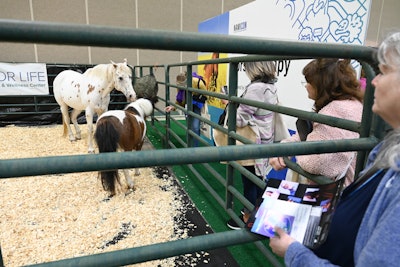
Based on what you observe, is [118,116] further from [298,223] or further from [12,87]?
[12,87]

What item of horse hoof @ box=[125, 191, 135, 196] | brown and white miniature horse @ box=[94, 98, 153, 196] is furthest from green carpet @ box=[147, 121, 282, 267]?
brown and white miniature horse @ box=[94, 98, 153, 196]

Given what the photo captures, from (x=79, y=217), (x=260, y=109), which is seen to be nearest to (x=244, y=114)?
(x=260, y=109)

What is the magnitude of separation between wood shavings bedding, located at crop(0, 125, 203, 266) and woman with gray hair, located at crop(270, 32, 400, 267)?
Answer: 1.39 m

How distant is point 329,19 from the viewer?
222 centimetres

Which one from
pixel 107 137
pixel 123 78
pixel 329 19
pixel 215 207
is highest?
pixel 329 19

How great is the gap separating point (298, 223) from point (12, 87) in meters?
6.60

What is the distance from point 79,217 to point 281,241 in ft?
7.14

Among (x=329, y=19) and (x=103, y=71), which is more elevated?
(x=329, y=19)

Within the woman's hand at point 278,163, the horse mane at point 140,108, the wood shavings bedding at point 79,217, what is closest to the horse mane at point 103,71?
the horse mane at point 140,108

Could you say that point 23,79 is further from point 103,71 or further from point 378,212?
point 378,212

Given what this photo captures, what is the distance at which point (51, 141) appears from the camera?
190 inches

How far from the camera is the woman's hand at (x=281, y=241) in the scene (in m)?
0.69

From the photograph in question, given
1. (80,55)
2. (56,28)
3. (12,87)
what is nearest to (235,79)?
(56,28)

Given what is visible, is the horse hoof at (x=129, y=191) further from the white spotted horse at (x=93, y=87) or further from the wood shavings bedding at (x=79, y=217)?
the white spotted horse at (x=93, y=87)
